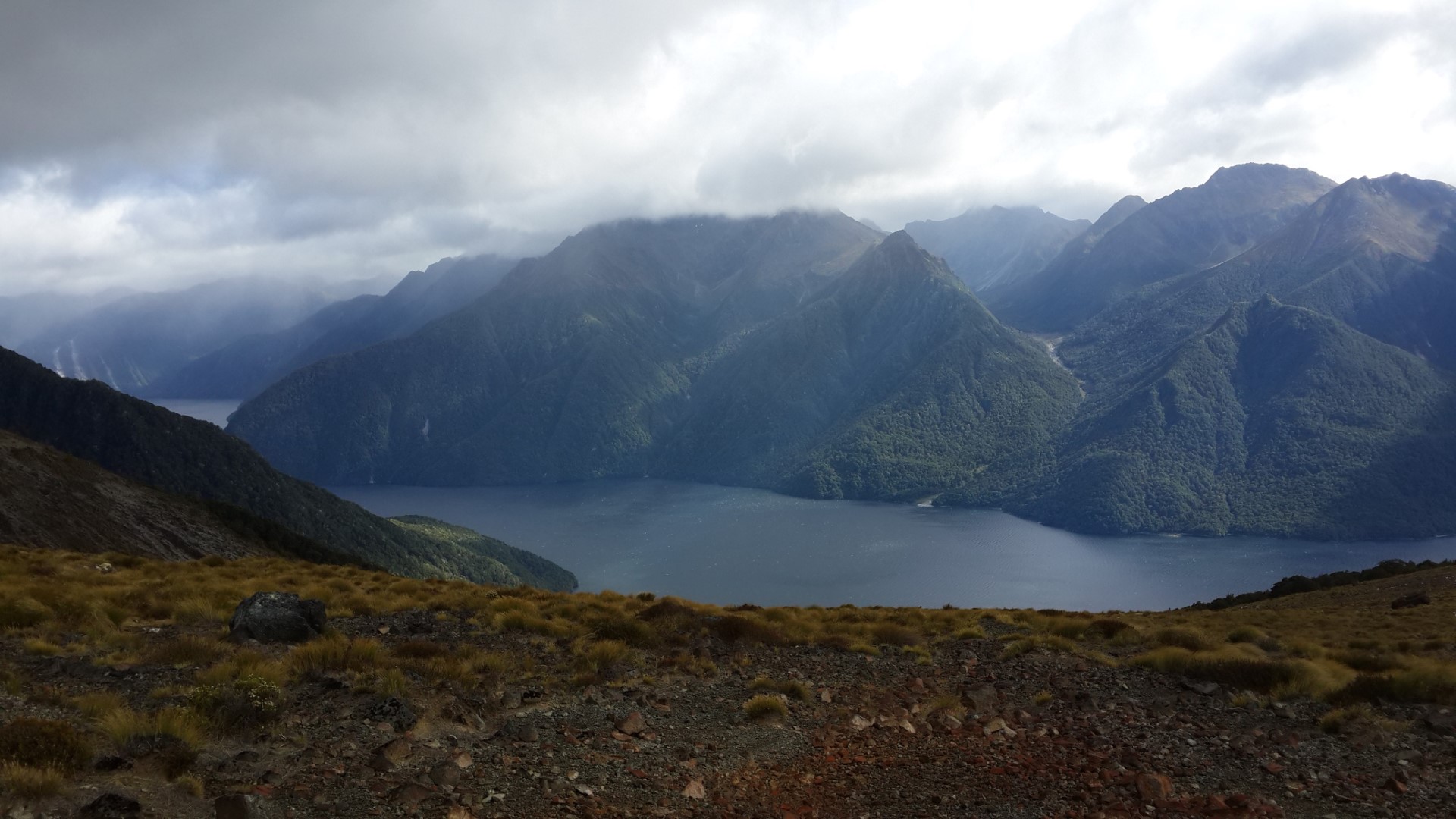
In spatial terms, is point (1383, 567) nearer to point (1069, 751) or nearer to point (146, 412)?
point (1069, 751)

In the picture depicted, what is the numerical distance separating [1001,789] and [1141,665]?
6970 millimetres

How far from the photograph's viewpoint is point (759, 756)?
10.7 m

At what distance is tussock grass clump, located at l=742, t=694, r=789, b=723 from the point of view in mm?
12078

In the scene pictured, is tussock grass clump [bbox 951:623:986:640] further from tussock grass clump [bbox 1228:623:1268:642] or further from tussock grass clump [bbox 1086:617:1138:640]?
tussock grass clump [bbox 1228:623:1268:642]

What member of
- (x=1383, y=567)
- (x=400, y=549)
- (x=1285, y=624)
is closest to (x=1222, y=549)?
(x=1383, y=567)

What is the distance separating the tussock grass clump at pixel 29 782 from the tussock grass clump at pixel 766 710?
805 centimetres

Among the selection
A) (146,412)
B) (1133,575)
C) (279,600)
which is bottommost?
(1133,575)

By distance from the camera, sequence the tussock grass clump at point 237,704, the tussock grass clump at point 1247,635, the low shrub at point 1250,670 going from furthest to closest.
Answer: the tussock grass clump at point 1247,635 → the low shrub at point 1250,670 → the tussock grass clump at point 237,704

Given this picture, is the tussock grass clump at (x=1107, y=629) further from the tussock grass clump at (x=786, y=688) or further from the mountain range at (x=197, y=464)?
the mountain range at (x=197, y=464)

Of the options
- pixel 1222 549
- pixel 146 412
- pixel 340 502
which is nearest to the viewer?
pixel 146 412

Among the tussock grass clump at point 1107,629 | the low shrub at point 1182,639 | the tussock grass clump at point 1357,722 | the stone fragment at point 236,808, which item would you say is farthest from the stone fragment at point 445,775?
the tussock grass clump at point 1107,629

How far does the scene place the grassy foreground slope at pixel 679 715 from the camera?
8.91 metres

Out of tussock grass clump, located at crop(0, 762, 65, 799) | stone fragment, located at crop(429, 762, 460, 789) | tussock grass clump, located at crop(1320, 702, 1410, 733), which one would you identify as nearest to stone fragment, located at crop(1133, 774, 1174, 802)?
tussock grass clump, located at crop(1320, 702, 1410, 733)

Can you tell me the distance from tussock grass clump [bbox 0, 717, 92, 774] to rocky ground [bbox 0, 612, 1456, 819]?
0.89 feet
